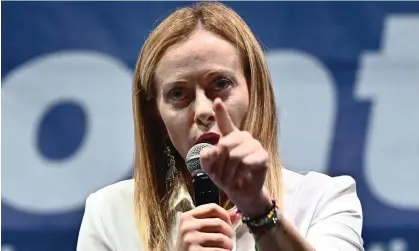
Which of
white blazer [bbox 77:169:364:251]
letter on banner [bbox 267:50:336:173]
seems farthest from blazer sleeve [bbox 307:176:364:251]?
letter on banner [bbox 267:50:336:173]

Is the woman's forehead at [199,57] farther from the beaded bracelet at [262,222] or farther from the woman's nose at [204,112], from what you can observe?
the beaded bracelet at [262,222]

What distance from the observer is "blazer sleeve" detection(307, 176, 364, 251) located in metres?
1.13

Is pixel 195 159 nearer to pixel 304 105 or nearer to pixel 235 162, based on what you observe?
pixel 235 162

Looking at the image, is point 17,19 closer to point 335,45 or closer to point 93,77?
point 93,77

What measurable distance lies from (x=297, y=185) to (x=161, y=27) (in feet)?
0.99

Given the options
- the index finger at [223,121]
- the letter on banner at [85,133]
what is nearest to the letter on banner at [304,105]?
the letter on banner at [85,133]

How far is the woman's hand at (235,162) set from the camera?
926mm

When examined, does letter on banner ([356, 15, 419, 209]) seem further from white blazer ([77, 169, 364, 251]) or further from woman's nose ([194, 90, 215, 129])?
woman's nose ([194, 90, 215, 129])

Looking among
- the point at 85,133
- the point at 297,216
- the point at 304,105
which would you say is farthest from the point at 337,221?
the point at 85,133

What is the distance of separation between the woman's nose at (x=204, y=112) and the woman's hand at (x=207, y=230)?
17 cm

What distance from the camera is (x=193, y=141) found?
45.9 inches

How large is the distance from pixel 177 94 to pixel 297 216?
0.24 meters

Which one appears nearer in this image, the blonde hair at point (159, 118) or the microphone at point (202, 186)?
the microphone at point (202, 186)

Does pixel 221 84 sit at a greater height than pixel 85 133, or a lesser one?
lesser
